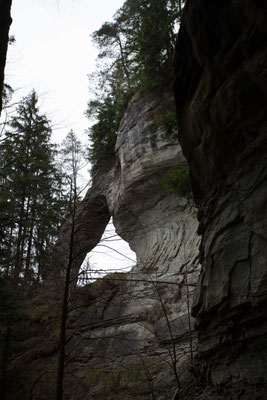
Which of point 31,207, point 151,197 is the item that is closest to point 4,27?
point 31,207

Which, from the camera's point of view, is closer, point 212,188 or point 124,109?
point 212,188

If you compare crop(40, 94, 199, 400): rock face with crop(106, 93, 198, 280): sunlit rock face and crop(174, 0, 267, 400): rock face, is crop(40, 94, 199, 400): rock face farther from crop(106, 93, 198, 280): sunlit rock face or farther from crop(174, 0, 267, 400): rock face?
crop(174, 0, 267, 400): rock face

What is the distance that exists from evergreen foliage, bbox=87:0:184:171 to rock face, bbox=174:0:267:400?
4.49 m

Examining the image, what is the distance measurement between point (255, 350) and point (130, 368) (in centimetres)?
785

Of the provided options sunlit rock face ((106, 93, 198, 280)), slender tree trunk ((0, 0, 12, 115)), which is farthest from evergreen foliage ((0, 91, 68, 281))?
sunlit rock face ((106, 93, 198, 280))

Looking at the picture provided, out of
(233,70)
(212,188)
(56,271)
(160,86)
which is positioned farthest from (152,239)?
(233,70)

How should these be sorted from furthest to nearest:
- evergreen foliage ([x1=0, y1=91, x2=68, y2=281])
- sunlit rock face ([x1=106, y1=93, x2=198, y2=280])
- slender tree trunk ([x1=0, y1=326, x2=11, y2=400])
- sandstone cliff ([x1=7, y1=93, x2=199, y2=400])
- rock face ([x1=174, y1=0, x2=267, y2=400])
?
1. sunlit rock face ([x1=106, y1=93, x2=198, y2=280])
2. slender tree trunk ([x1=0, y1=326, x2=11, y2=400])
3. sandstone cliff ([x1=7, y1=93, x2=199, y2=400])
4. evergreen foliage ([x1=0, y1=91, x2=68, y2=281])
5. rock face ([x1=174, y1=0, x2=267, y2=400])

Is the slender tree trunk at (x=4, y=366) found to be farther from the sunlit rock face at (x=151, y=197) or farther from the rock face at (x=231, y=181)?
the rock face at (x=231, y=181)

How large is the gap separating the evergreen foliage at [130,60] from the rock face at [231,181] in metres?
4.49

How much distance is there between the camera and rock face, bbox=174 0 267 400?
373 centimetres

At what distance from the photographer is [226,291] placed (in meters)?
4.16

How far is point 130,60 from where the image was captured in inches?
604

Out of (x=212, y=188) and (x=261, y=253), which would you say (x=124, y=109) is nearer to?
(x=212, y=188)

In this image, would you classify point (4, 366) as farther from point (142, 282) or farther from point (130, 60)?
point (130, 60)
